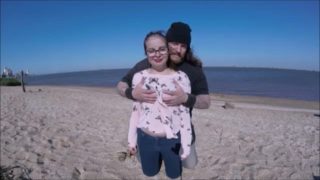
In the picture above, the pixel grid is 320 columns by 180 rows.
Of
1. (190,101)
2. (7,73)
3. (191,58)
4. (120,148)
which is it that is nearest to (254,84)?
(7,73)

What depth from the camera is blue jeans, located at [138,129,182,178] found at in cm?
252

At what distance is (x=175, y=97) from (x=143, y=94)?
0.23 m

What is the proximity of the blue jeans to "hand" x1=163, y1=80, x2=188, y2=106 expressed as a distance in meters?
0.30

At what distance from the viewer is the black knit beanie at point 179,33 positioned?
8.14 ft

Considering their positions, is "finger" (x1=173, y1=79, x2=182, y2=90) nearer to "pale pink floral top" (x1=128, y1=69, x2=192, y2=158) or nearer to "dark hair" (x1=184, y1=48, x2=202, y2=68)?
"pale pink floral top" (x1=128, y1=69, x2=192, y2=158)

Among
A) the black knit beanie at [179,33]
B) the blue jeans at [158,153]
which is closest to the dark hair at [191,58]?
the black knit beanie at [179,33]

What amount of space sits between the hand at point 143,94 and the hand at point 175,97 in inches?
3.4

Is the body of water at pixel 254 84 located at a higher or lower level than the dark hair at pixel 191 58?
lower

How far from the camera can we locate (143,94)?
242cm

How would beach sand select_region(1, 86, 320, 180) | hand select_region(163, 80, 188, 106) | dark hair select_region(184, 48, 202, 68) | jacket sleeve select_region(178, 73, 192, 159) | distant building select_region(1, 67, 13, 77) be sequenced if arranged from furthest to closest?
distant building select_region(1, 67, 13, 77)
beach sand select_region(1, 86, 320, 180)
dark hair select_region(184, 48, 202, 68)
jacket sleeve select_region(178, 73, 192, 159)
hand select_region(163, 80, 188, 106)

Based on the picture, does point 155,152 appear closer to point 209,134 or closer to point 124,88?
point 124,88

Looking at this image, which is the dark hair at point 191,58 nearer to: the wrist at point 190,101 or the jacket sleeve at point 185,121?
the jacket sleeve at point 185,121

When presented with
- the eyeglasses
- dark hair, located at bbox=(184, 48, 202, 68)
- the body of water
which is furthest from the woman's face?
the body of water

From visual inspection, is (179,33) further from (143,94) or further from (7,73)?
(7,73)
